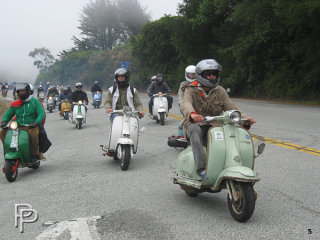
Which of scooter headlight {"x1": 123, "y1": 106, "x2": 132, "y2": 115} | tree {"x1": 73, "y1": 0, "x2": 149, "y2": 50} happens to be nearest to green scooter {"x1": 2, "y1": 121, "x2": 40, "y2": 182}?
Answer: scooter headlight {"x1": 123, "y1": 106, "x2": 132, "y2": 115}

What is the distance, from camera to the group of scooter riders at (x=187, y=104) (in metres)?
5.13

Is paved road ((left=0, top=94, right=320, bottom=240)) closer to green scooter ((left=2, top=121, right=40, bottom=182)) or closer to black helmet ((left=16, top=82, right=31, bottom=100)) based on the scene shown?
green scooter ((left=2, top=121, right=40, bottom=182))

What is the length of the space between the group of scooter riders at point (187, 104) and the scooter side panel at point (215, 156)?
0.49 feet

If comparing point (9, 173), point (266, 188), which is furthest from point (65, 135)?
point (266, 188)

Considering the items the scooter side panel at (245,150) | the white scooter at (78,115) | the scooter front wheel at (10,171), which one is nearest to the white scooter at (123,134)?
the scooter front wheel at (10,171)

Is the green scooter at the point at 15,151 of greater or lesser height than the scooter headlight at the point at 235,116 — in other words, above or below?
below

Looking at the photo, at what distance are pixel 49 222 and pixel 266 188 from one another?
121 inches

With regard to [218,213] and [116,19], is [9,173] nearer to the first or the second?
[218,213]

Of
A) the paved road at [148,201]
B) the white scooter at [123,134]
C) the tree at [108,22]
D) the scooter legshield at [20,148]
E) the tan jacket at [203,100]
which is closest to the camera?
the paved road at [148,201]

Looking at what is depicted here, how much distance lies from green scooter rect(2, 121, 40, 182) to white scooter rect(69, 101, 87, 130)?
8.08 meters

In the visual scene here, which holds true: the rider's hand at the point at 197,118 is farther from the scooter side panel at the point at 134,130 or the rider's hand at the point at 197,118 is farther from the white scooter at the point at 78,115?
the white scooter at the point at 78,115

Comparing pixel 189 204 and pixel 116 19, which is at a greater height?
pixel 116 19

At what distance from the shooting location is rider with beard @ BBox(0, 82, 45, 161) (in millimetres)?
8030

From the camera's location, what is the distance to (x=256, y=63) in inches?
1147
